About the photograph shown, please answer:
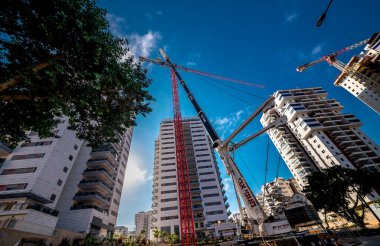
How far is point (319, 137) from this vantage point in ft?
197

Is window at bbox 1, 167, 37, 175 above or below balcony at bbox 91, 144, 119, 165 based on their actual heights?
below

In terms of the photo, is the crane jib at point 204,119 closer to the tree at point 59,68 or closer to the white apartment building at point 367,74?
the tree at point 59,68

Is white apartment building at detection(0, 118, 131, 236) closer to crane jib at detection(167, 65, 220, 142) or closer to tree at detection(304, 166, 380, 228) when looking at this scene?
crane jib at detection(167, 65, 220, 142)

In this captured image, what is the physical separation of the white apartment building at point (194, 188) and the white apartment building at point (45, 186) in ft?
77.1

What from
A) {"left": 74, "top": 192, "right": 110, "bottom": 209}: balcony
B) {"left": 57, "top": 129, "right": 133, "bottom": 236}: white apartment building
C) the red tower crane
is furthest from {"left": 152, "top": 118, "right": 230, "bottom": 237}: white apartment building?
{"left": 74, "top": 192, "right": 110, "bottom": 209}: balcony

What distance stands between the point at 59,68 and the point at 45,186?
30155 mm

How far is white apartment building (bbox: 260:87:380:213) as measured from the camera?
55.6m

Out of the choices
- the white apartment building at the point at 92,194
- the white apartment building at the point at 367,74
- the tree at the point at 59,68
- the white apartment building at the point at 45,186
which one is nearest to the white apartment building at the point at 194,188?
the white apartment building at the point at 92,194

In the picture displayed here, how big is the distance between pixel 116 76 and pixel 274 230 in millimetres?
14014

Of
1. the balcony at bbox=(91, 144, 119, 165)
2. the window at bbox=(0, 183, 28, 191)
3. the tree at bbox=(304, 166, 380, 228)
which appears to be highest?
the balcony at bbox=(91, 144, 119, 165)

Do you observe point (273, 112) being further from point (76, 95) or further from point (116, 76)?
point (76, 95)

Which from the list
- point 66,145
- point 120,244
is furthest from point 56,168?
point 120,244

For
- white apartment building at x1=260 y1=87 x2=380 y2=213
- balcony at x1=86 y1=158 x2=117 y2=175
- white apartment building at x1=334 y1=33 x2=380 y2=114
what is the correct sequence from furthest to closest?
1. white apartment building at x1=334 y1=33 x2=380 y2=114
2. white apartment building at x1=260 y1=87 x2=380 y2=213
3. balcony at x1=86 y1=158 x2=117 y2=175

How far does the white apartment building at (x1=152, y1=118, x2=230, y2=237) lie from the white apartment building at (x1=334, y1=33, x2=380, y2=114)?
6583 centimetres
